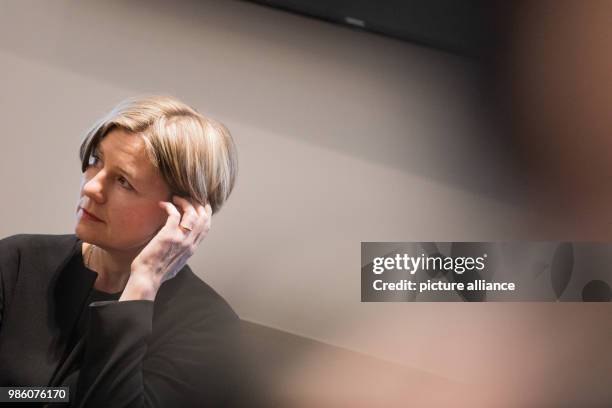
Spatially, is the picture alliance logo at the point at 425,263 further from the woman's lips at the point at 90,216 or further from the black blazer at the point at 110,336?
the woman's lips at the point at 90,216

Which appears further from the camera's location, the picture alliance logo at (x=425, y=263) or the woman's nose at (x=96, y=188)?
the picture alliance logo at (x=425, y=263)

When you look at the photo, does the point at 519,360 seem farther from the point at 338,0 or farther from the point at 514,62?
the point at 338,0

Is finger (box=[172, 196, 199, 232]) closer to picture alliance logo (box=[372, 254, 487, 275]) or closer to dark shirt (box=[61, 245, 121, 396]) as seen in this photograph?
dark shirt (box=[61, 245, 121, 396])

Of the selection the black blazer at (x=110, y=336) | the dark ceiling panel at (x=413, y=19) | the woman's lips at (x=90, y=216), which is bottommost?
the black blazer at (x=110, y=336)

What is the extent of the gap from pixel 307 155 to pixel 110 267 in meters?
0.61

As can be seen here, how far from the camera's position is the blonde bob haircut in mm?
1961

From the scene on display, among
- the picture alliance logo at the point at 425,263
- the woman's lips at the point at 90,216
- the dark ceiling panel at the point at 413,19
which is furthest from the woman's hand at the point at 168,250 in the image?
the dark ceiling panel at the point at 413,19

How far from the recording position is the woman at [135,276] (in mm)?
1941

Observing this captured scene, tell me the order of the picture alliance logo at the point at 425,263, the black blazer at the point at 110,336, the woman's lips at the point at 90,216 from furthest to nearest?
the picture alliance logo at the point at 425,263 < the woman's lips at the point at 90,216 < the black blazer at the point at 110,336

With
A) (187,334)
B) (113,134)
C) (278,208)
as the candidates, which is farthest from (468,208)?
(113,134)

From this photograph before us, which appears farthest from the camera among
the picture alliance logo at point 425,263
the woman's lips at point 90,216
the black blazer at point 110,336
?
the picture alliance logo at point 425,263

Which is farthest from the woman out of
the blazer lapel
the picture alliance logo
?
the picture alliance logo

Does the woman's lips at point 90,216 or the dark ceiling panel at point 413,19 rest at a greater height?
the dark ceiling panel at point 413,19

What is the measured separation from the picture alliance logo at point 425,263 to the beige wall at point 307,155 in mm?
55
